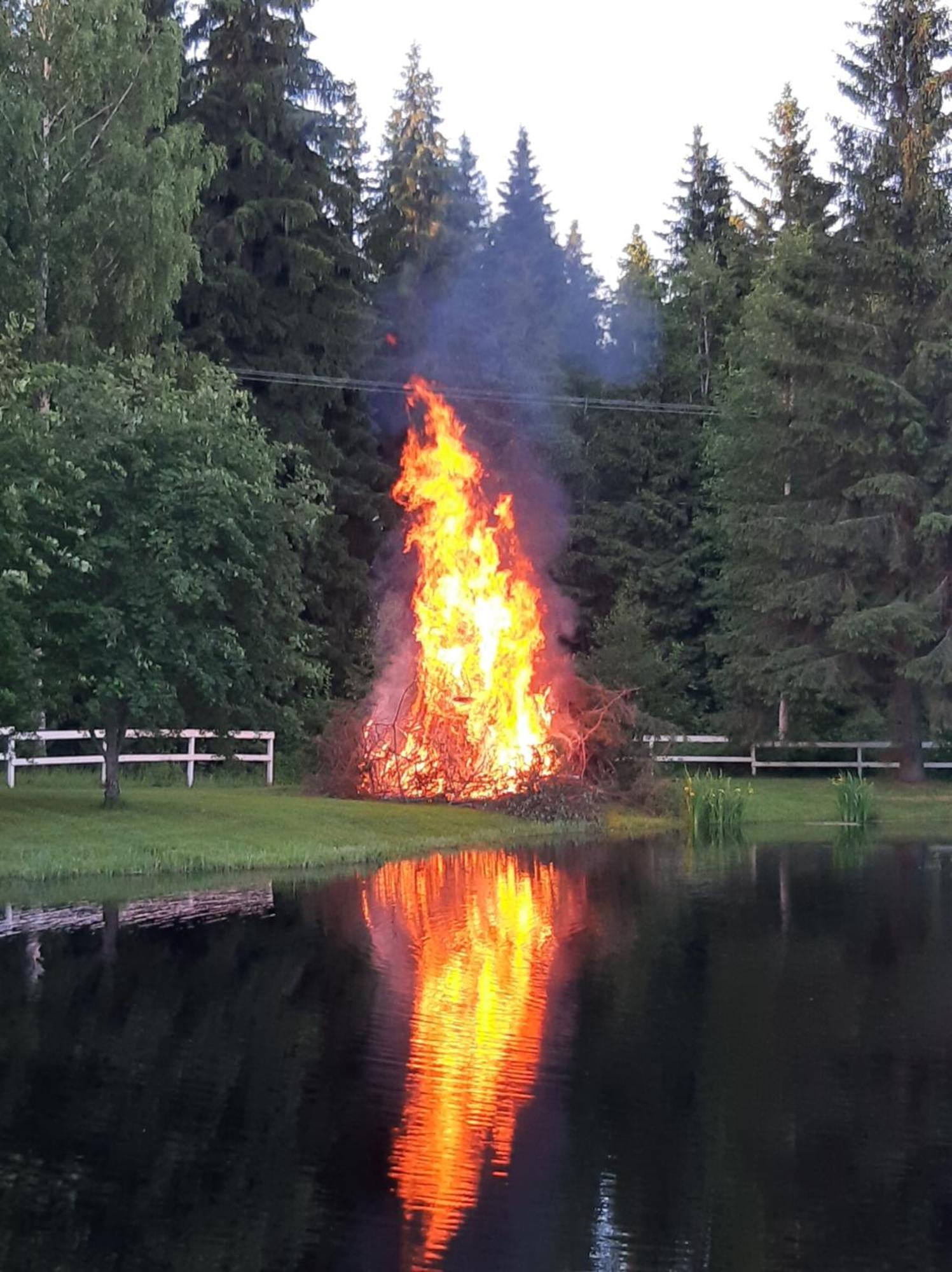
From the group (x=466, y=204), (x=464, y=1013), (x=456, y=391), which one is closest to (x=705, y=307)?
(x=466, y=204)

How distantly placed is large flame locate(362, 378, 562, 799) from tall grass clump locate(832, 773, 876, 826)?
547 centimetres

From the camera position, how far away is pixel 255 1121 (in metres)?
9.74

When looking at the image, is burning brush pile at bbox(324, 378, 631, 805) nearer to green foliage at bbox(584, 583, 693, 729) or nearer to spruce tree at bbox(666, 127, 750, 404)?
green foliage at bbox(584, 583, 693, 729)

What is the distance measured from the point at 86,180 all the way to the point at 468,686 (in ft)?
39.5

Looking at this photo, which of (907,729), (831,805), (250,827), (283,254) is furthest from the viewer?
(283,254)

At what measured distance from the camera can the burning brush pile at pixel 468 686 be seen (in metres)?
30.1

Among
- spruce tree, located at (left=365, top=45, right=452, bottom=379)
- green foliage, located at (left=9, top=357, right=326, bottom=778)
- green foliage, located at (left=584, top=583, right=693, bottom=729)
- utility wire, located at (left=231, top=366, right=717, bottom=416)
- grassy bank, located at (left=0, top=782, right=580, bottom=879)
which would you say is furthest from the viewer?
spruce tree, located at (left=365, top=45, right=452, bottom=379)

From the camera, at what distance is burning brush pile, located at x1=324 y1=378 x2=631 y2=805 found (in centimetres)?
A: 3006

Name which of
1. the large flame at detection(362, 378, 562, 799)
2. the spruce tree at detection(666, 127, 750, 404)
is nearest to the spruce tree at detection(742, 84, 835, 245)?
the spruce tree at detection(666, 127, 750, 404)

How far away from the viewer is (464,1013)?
13.0 metres

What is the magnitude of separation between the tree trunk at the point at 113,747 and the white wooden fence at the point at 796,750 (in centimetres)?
1671

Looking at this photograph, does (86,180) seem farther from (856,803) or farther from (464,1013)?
(464,1013)

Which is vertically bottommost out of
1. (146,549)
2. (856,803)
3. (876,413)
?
(856,803)

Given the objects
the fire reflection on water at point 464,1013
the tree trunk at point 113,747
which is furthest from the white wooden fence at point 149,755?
the fire reflection on water at point 464,1013
